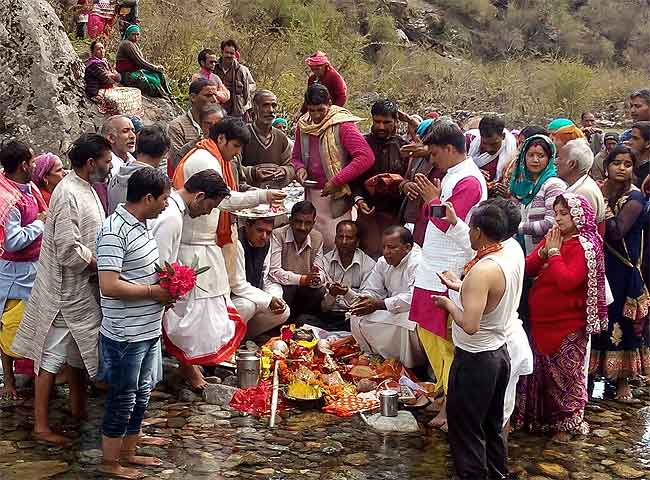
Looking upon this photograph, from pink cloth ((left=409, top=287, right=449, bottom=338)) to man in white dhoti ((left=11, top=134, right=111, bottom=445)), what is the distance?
2.05 m

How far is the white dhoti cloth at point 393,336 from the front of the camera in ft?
20.1

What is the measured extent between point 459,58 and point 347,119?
2823 cm

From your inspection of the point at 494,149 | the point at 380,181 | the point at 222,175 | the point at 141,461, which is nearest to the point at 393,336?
the point at 380,181

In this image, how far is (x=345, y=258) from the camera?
6.98 metres

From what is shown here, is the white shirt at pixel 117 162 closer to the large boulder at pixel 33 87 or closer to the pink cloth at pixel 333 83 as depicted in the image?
the large boulder at pixel 33 87

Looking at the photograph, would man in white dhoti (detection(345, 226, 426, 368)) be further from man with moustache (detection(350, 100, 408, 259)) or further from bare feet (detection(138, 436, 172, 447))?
bare feet (detection(138, 436, 172, 447))

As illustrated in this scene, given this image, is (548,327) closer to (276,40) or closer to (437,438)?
(437,438)

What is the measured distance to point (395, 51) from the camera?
2909 cm

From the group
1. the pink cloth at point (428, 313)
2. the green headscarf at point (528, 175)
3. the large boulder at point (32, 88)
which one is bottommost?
the pink cloth at point (428, 313)

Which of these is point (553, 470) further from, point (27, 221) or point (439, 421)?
point (27, 221)

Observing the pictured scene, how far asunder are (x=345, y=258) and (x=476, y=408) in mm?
2898

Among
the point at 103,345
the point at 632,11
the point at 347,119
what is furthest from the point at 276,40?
the point at 632,11

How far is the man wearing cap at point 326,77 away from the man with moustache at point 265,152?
0.43 m

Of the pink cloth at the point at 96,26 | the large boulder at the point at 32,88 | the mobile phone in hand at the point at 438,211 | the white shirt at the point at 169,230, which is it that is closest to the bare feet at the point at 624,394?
the mobile phone in hand at the point at 438,211
